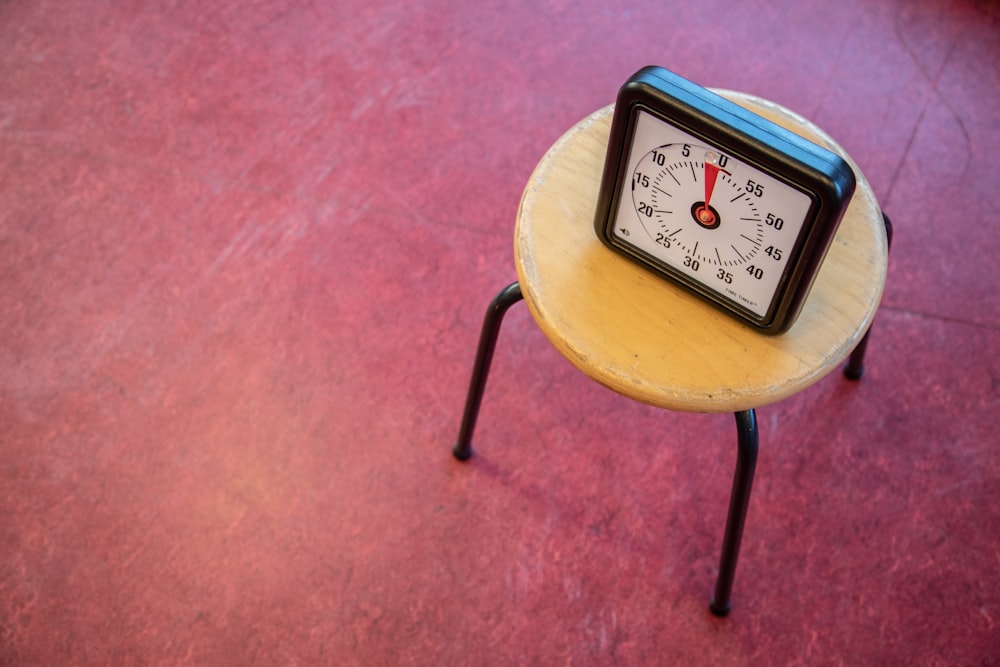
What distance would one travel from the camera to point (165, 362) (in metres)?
1.79

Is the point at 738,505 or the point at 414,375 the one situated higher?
the point at 738,505

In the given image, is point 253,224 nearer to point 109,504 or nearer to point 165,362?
point 165,362

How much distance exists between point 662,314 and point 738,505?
34cm

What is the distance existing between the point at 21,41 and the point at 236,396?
1080 mm

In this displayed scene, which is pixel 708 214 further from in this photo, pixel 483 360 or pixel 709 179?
pixel 483 360

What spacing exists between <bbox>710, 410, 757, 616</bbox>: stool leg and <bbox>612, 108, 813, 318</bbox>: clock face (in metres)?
0.16

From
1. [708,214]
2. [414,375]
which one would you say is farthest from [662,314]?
[414,375]

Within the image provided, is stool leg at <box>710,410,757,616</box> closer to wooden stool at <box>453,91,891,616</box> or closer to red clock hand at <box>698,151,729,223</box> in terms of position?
wooden stool at <box>453,91,891,616</box>

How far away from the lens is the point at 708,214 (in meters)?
1.07

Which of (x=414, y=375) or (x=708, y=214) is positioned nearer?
(x=708, y=214)

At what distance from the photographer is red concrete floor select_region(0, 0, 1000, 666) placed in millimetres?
1566

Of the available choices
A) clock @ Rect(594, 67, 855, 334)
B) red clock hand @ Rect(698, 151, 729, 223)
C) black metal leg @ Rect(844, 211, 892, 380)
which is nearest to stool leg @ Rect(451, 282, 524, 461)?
clock @ Rect(594, 67, 855, 334)

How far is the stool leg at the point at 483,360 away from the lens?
1.28 meters

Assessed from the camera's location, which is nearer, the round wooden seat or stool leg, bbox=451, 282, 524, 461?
the round wooden seat
